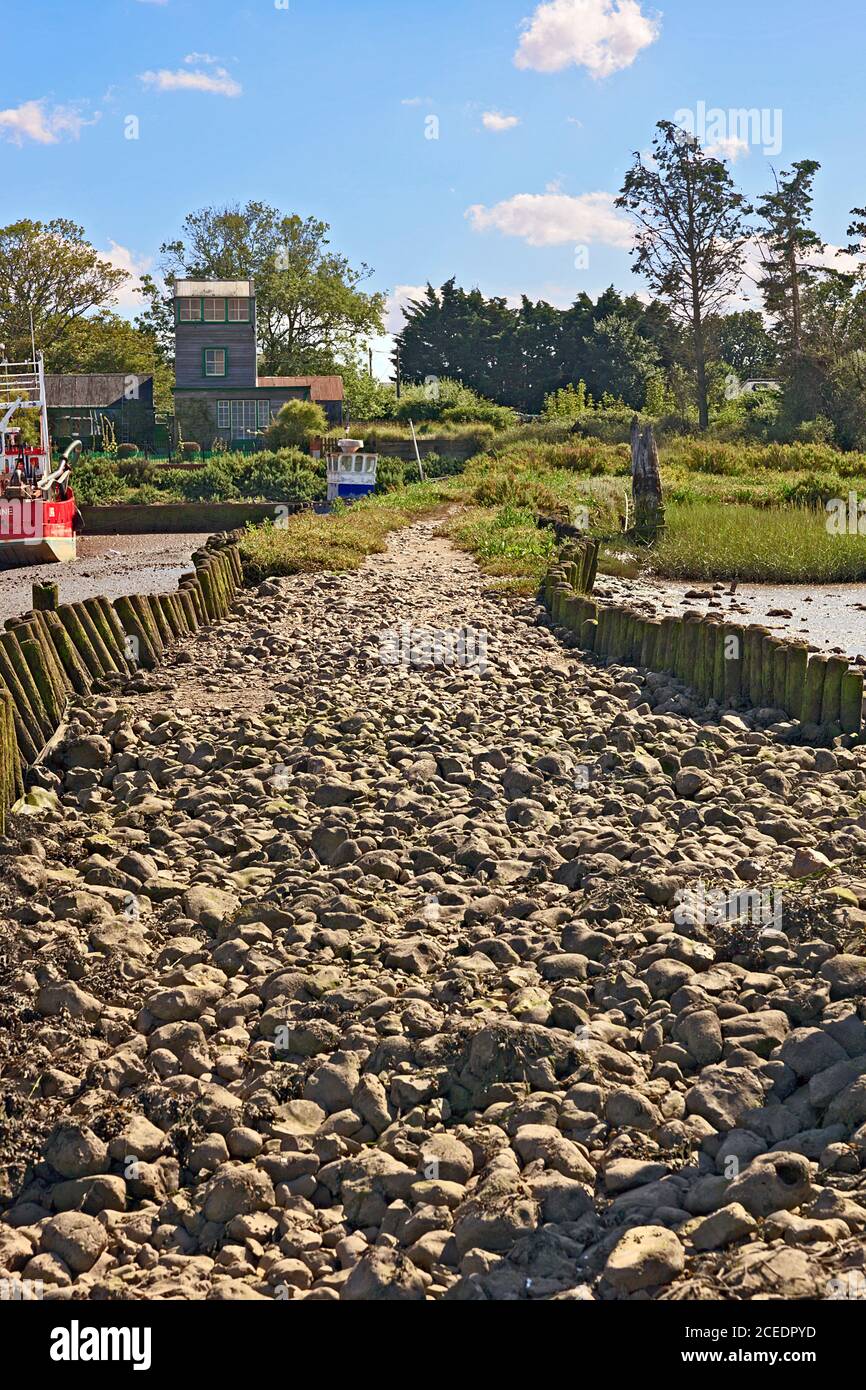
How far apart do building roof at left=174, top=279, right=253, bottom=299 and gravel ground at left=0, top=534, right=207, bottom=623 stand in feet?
86.4

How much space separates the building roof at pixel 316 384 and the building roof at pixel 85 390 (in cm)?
565

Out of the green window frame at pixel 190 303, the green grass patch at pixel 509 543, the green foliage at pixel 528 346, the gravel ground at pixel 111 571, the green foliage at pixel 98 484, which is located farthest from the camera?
the green foliage at pixel 528 346

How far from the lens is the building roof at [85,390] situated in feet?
169

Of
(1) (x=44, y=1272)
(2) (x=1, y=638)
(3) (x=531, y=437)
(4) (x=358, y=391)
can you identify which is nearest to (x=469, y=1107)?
(1) (x=44, y=1272)

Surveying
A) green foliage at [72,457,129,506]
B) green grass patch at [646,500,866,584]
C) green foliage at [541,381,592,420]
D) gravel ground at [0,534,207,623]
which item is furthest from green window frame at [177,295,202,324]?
green grass patch at [646,500,866,584]

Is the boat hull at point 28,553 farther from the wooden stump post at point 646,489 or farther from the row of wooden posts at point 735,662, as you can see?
the row of wooden posts at point 735,662

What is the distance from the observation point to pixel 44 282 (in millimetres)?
59062

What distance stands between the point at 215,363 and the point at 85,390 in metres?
5.32

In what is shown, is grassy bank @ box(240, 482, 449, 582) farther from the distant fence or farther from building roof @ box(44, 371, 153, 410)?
building roof @ box(44, 371, 153, 410)

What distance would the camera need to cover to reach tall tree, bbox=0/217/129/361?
58375 millimetres

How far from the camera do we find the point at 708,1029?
164 inches

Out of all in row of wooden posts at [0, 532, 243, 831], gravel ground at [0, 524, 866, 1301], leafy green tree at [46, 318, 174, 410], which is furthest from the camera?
leafy green tree at [46, 318, 174, 410]

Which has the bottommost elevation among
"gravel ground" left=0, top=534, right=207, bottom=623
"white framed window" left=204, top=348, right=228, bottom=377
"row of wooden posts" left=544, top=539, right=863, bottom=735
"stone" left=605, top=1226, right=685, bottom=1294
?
"stone" left=605, top=1226, right=685, bottom=1294

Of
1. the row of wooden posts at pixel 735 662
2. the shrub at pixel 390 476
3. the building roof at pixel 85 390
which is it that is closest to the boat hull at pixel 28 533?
the shrub at pixel 390 476
